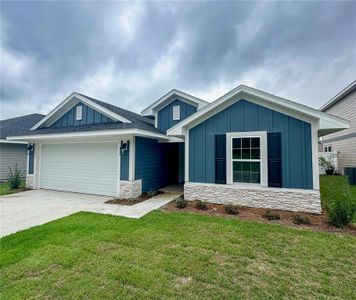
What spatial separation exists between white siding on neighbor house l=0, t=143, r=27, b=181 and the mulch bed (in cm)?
1388

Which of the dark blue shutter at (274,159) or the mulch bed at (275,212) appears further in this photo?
the dark blue shutter at (274,159)

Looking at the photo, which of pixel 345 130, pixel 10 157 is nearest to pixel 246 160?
pixel 345 130

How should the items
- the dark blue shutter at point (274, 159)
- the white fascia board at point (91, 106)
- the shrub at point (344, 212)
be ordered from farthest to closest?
the white fascia board at point (91, 106), the dark blue shutter at point (274, 159), the shrub at point (344, 212)

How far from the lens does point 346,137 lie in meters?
14.0

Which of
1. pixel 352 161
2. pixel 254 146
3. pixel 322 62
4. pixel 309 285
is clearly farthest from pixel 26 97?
pixel 352 161

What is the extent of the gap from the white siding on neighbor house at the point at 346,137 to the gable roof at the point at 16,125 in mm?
23108

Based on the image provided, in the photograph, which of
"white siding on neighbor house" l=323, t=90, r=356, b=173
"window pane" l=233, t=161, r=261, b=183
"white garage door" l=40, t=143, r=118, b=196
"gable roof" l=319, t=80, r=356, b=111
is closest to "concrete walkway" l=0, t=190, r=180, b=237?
"white garage door" l=40, t=143, r=118, b=196

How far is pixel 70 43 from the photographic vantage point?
10867 millimetres

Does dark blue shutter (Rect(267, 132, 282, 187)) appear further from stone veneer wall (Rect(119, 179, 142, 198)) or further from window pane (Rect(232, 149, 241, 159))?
stone veneer wall (Rect(119, 179, 142, 198))

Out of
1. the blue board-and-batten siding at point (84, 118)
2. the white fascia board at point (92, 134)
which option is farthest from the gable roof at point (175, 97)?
the blue board-and-batten siding at point (84, 118)

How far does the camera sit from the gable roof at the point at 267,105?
571 cm

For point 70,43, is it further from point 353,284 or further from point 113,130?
point 353,284

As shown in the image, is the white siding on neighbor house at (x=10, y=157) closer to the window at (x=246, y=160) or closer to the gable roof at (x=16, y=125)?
the gable roof at (x=16, y=125)

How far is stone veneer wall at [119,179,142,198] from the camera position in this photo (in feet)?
26.8
